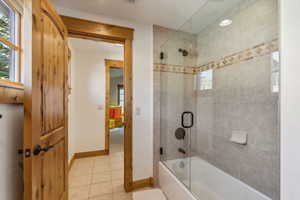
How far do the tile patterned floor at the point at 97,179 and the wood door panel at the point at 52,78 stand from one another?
109 cm

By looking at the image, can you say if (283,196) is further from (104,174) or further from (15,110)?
(104,174)

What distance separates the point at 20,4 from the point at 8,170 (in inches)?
49.3

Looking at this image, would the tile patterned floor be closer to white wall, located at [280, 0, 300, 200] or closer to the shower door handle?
the shower door handle

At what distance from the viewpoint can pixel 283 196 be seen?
2.11ft

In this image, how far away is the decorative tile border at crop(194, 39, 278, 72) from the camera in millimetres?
1275

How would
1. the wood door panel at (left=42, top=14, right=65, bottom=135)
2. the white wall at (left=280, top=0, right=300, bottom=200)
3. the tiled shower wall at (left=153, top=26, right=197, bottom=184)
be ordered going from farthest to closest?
1. the tiled shower wall at (left=153, top=26, right=197, bottom=184)
2. the wood door panel at (left=42, top=14, right=65, bottom=135)
3. the white wall at (left=280, top=0, right=300, bottom=200)

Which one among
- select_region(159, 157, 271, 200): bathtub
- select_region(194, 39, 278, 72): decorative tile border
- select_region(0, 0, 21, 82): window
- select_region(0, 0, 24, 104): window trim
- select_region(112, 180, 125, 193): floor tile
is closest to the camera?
select_region(0, 0, 24, 104): window trim

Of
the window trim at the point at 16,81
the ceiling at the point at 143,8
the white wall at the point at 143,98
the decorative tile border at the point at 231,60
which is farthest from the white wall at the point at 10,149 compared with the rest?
the decorative tile border at the point at 231,60

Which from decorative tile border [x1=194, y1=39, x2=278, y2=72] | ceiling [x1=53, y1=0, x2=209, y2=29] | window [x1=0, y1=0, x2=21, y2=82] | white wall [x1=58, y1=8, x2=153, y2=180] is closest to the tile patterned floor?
white wall [x1=58, y1=8, x2=153, y2=180]

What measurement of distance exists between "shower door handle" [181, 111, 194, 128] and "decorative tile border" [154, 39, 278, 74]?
67 centimetres

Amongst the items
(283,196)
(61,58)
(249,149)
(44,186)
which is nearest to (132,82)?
(61,58)

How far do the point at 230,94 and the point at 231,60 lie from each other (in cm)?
42

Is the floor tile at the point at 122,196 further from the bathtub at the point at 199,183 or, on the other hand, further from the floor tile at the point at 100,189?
the bathtub at the point at 199,183

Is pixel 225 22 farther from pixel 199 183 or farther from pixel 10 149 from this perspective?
pixel 10 149
